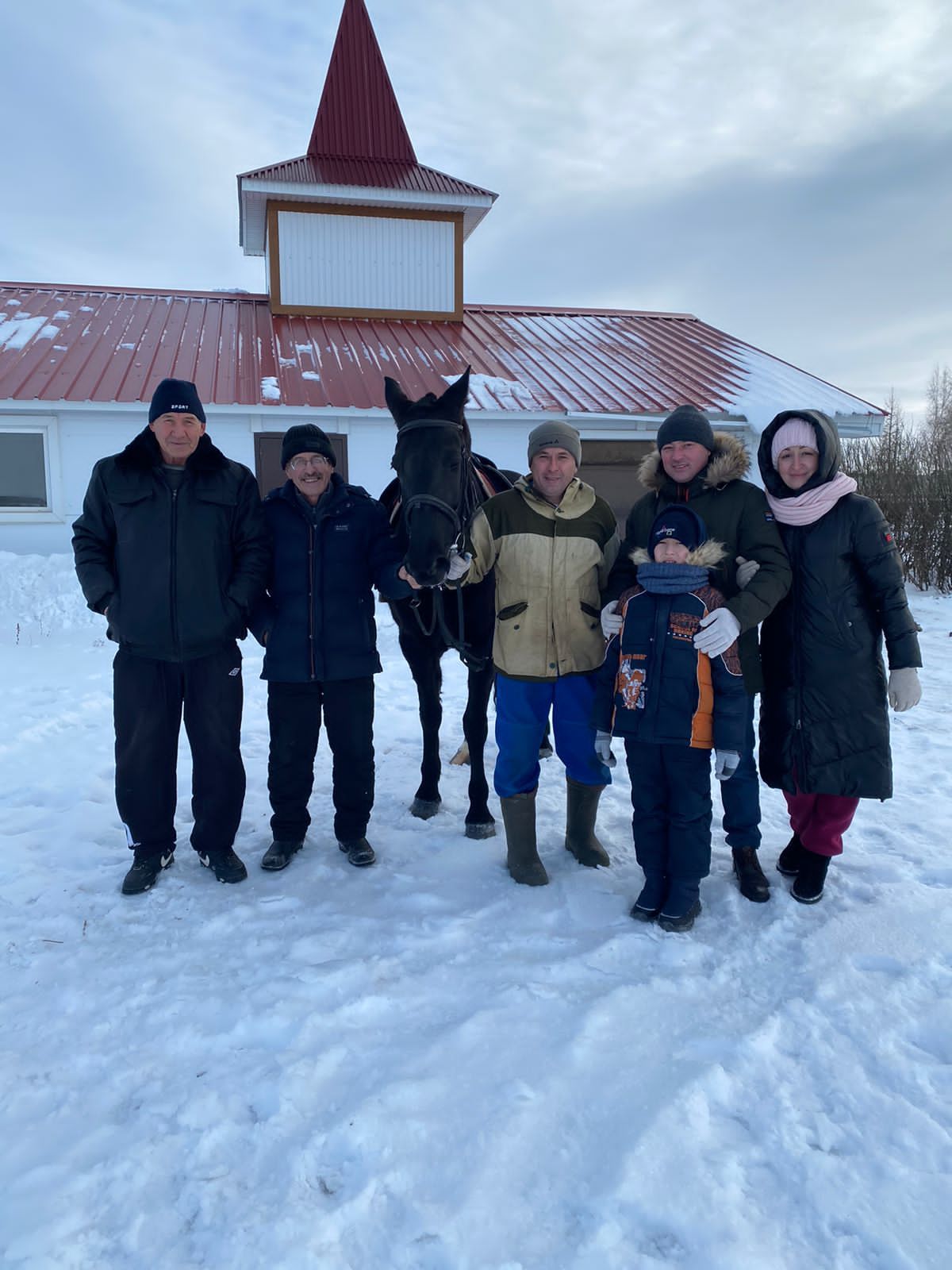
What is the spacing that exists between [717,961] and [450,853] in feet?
4.25

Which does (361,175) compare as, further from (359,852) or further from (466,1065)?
(466,1065)

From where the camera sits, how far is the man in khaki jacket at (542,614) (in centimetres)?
308

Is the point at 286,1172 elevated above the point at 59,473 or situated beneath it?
situated beneath

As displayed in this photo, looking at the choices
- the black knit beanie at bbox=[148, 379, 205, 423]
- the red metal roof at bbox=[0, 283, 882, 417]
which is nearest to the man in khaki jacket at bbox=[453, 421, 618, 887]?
the black knit beanie at bbox=[148, 379, 205, 423]

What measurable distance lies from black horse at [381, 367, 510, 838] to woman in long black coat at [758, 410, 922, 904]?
4.13ft

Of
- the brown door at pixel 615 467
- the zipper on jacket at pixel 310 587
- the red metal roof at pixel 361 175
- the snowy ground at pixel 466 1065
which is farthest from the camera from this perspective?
the red metal roof at pixel 361 175

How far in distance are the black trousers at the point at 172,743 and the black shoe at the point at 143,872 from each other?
3 centimetres

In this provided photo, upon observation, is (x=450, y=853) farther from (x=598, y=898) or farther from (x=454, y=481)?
(x=454, y=481)

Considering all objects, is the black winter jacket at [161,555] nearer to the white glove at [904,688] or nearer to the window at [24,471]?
the white glove at [904,688]

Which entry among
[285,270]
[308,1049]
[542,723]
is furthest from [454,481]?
[285,270]

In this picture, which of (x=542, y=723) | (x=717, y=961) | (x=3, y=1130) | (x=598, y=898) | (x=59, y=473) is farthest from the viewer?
(x=59, y=473)

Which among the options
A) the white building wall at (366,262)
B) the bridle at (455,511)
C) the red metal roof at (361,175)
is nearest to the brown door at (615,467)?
the white building wall at (366,262)

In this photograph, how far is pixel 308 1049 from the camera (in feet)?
7.10

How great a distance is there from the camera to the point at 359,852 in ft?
11.0
